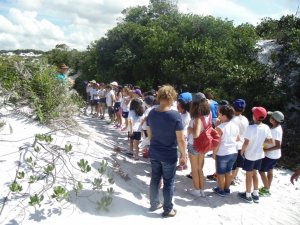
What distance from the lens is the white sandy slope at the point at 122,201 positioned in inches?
176

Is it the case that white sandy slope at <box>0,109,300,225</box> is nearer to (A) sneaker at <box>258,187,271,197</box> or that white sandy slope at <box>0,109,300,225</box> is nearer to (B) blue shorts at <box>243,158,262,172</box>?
(A) sneaker at <box>258,187,271,197</box>

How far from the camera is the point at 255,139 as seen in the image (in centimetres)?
577

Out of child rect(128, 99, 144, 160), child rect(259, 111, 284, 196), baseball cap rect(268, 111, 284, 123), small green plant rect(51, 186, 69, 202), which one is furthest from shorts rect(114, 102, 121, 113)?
small green plant rect(51, 186, 69, 202)

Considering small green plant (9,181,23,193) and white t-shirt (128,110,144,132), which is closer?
small green plant (9,181,23,193)

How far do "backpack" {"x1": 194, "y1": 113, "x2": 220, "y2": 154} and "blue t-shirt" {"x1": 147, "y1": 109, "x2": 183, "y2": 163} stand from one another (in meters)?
0.97

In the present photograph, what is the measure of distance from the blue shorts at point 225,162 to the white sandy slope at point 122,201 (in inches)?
21.5

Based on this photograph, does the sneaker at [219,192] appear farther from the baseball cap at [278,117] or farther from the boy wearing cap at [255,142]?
the baseball cap at [278,117]

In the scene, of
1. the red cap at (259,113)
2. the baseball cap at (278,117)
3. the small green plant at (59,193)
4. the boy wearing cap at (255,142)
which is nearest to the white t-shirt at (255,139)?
the boy wearing cap at (255,142)

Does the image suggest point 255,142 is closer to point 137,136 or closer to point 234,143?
point 234,143

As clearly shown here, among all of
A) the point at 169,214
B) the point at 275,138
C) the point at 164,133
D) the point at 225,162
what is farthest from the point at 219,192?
the point at 164,133

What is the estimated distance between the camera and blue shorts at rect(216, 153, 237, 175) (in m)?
5.87

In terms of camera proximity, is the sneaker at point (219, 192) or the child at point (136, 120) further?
the child at point (136, 120)

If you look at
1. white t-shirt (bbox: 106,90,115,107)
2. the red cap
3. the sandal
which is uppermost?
white t-shirt (bbox: 106,90,115,107)

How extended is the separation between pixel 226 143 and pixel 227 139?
0.24ft
